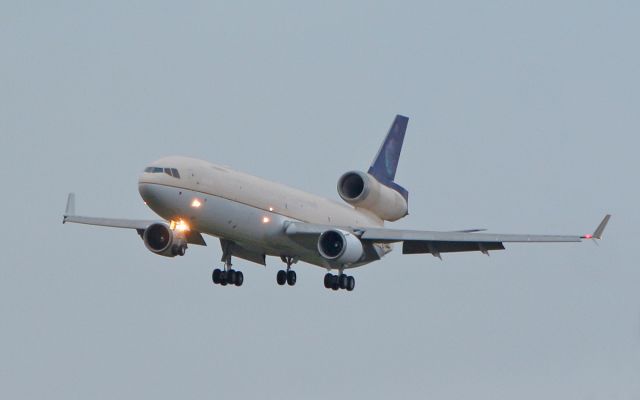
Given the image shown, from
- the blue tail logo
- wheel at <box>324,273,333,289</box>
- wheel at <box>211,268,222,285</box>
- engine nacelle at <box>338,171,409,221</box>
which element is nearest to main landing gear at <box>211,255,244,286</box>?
wheel at <box>211,268,222,285</box>

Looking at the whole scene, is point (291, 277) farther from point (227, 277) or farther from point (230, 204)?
point (230, 204)

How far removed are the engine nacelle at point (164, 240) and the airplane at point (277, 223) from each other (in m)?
0.04

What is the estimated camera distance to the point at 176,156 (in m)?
70.7

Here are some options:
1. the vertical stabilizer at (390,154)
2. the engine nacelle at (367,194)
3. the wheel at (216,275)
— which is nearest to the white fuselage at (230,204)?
the wheel at (216,275)

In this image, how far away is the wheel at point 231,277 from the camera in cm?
7656

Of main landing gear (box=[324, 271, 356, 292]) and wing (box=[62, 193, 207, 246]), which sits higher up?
wing (box=[62, 193, 207, 246])

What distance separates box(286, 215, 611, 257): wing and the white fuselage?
0.92m

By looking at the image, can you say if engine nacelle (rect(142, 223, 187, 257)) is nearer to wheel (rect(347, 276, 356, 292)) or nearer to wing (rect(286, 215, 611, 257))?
wing (rect(286, 215, 611, 257))

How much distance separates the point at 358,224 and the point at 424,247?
131 inches

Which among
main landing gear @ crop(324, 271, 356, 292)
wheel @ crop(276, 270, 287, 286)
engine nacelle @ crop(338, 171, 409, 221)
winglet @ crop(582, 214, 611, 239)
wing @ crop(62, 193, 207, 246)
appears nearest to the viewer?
winglet @ crop(582, 214, 611, 239)

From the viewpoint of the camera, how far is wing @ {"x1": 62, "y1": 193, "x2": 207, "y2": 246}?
75625 mm

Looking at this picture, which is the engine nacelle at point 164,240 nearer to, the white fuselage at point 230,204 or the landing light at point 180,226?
the landing light at point 180,226

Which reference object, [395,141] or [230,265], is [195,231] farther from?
[395,141]

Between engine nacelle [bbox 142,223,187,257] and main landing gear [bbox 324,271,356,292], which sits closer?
engine nacelle [bbox 142,223,187,257]
